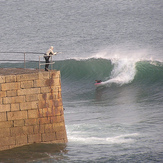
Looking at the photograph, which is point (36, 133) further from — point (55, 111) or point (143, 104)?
point (143, 104)

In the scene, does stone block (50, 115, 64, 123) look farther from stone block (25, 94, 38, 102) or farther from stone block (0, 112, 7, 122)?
stone block (0, 112, 7, 122)

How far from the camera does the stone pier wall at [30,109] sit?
2167 cm

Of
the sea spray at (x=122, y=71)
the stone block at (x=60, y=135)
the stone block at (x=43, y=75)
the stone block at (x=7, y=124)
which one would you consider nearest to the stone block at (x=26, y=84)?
the stone block at (x=43, y=75)

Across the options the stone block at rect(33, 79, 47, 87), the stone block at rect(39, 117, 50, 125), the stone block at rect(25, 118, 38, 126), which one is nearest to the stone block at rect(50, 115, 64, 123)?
the stone block at rect(39, 117, 50, 125)

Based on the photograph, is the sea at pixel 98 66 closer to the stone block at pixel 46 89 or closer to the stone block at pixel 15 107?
the stone block at pixel 15 107

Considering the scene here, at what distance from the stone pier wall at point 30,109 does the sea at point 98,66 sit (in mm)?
443

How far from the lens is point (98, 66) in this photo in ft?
146

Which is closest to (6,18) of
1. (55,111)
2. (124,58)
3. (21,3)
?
(21,3)

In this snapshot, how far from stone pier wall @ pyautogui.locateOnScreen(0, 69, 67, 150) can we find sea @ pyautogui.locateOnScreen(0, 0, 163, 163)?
44 centimetres

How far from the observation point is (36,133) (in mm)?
22500

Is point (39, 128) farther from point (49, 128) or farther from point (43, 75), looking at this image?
point (43, 75)

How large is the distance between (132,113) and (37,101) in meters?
8.35

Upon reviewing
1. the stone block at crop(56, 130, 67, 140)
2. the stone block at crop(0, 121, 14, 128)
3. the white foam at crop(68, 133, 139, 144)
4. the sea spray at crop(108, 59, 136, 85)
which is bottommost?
the white foam at crop(68, 133, 139, 144)

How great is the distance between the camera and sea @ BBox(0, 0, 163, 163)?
74.2 ft
